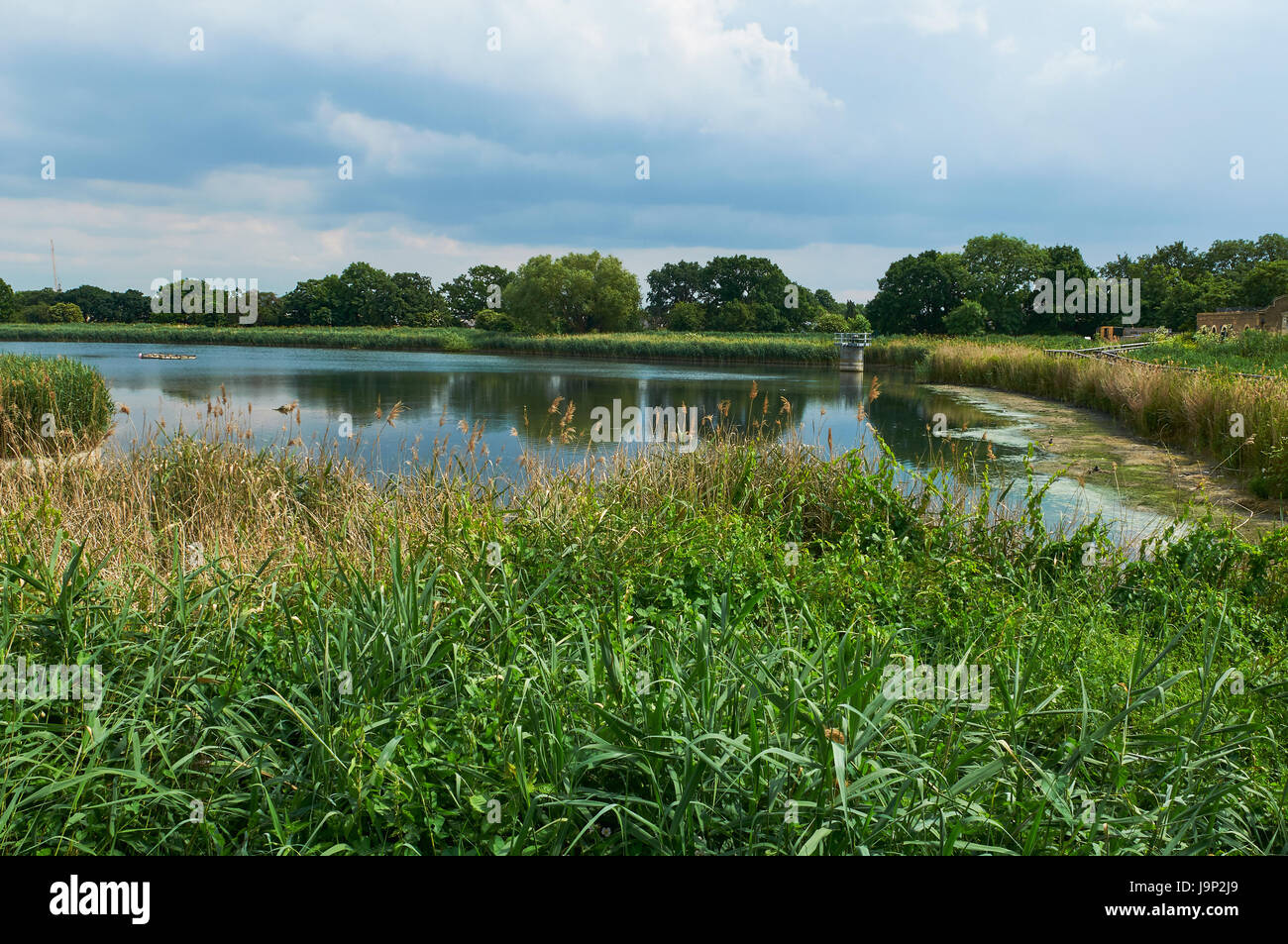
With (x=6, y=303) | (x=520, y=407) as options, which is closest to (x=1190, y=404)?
(x=520, y=407)

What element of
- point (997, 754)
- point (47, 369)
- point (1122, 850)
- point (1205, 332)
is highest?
point (1205, 332)

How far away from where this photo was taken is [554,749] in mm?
2055

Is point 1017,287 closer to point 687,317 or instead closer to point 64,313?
point 687,317

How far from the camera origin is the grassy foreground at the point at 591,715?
1979 mm

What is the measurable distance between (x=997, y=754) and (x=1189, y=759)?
0.70 meters

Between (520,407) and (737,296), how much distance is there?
224 feet

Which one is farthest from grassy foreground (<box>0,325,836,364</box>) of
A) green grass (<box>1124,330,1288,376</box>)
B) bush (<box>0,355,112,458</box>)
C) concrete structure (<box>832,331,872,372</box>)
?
bush (<box>0,355,112,458</box>)

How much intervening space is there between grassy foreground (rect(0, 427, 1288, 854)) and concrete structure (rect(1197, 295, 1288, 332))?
36814mm

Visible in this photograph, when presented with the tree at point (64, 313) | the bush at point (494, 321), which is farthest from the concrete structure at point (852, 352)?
the tree at point (64, 313)

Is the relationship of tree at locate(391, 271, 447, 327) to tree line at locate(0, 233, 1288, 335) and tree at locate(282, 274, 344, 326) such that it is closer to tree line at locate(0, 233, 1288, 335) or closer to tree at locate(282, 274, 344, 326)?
tree line at locate(0, 233, 1288, 335)

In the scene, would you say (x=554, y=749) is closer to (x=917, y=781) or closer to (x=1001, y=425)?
(x=917, y=781)

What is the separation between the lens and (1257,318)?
38.3 metres

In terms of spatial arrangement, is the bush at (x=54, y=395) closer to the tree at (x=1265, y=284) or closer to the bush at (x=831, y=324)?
the tree at (x=1265, y=284)
